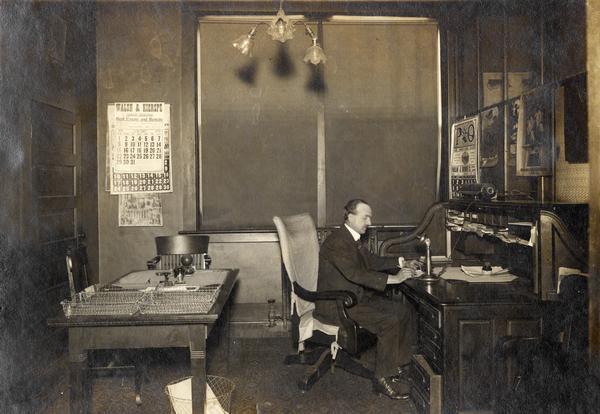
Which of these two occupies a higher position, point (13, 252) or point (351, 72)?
point (351, 72)

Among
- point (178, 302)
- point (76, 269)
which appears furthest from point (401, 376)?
point (76, 269)

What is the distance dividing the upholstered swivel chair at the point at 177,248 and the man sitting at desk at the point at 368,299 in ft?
3.43

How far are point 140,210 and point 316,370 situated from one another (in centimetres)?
236

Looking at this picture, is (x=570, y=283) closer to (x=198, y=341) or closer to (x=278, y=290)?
(x=198, y=341)

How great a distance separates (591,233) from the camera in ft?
5.40

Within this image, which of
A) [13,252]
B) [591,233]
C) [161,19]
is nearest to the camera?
[591,233]

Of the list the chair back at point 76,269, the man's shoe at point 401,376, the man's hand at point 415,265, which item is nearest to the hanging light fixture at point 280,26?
the man's hand at point 415,265

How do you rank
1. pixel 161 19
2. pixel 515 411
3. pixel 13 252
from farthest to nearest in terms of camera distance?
pixel 161 19, pixel 13 252, pixel 515 411

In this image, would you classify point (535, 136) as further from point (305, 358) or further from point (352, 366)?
point (305, 358)

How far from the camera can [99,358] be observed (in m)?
3.68

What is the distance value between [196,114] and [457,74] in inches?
99.9

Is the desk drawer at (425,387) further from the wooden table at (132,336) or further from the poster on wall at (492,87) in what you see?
the poster on wall at (492,87)

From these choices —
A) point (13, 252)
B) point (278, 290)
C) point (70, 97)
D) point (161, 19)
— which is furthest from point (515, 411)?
point (161, 19)

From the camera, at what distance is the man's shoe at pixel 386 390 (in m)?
3.63
